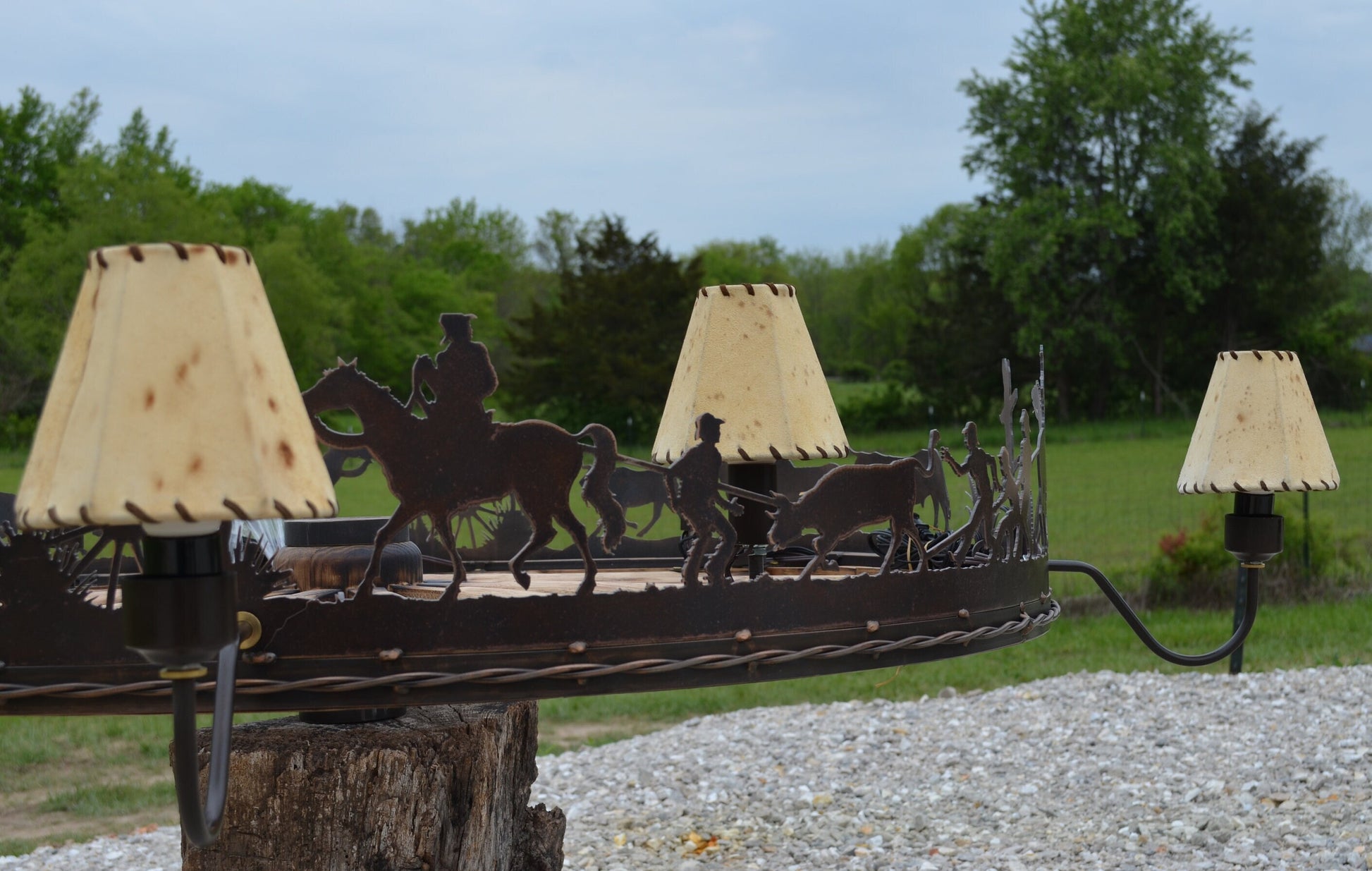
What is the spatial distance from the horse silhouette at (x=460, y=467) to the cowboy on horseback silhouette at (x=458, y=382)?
2cm

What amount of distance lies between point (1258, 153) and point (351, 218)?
A: 35.4m

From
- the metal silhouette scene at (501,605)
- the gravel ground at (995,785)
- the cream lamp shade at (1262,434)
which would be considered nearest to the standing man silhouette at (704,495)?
the metal silhouette scene at (501,605)

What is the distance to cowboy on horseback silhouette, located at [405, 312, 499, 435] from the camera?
1.97 meters

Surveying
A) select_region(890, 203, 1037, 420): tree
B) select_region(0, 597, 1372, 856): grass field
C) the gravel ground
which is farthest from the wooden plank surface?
select_region(890, 203, 1037, 420): tree

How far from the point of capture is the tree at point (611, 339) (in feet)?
99.2

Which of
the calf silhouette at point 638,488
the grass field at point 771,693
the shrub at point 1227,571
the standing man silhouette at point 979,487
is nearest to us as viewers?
the standing man silhouette at point 979,487

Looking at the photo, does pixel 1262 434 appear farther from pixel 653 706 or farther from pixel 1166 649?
pixel 653 706

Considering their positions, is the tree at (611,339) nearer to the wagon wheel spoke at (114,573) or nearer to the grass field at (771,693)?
the grass field at (771,693)

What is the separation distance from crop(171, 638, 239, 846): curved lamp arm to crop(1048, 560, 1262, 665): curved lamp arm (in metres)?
1.93

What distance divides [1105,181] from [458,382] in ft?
121

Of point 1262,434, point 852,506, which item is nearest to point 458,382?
point 852,506

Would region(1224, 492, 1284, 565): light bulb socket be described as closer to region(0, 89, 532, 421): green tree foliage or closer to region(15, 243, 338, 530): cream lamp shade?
region(15, 243, 338, 530): cream lamp shade

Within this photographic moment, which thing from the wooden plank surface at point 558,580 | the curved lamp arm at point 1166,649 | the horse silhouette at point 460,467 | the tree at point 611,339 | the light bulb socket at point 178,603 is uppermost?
the tree at point 611,339

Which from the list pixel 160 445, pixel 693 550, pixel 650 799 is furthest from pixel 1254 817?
pixel 160 445
